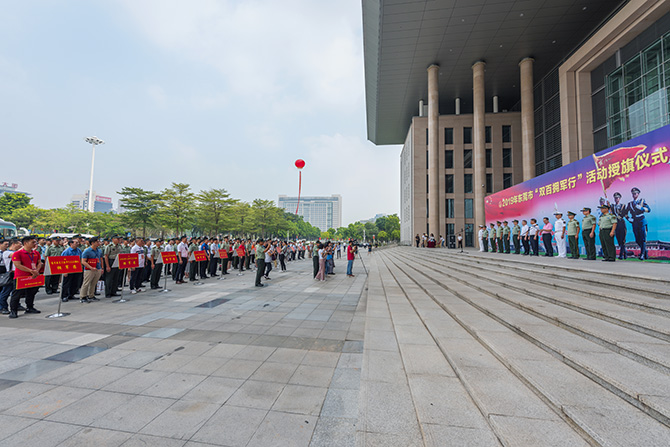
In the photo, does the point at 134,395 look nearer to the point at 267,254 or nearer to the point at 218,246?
the point at 267,254

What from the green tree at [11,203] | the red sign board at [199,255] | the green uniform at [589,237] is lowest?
the red sign board at [199,255]

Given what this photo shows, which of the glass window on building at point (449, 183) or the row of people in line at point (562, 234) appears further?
the glass window on building at point (449, 183)

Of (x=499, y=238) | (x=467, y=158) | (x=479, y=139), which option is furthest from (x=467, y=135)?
(x=499, y=238)

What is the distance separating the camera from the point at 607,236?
28.1 feet

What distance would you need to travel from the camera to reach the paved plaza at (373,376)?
7.21 feet

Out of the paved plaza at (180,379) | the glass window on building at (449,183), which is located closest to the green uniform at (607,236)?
the paved plaza at (180,379)

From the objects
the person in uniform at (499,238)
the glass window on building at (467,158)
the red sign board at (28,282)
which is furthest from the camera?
the glass window on building at (467,158)

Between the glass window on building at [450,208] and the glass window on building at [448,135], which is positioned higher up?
the glass window on building at [448,135]

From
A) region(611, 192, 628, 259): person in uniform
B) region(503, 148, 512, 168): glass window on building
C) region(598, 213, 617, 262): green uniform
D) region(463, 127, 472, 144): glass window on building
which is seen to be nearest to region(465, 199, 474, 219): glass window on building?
region(503, 148, 512, 168): glass window on building

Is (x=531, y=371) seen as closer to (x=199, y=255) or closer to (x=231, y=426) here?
(x=231, y=426)

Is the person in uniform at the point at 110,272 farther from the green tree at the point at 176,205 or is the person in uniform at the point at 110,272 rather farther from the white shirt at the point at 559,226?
the green tree at the point at 176,205

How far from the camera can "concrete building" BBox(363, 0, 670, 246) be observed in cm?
1597

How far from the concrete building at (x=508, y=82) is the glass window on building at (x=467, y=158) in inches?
4.9

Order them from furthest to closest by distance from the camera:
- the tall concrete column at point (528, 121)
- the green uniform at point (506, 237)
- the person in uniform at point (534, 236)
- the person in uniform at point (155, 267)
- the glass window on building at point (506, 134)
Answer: the glass window on building at point (506, 134) → the tall concrete column at point (528, 121) → the green uniform at point (506, 237) → the person in uniform at point (534, 236) → the person in uniform at point (155, 267)
